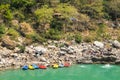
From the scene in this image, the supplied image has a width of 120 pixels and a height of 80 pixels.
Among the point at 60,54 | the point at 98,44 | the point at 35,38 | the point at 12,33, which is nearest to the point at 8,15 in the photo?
the point at 12,33

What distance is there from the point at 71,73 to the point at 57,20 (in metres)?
13.6

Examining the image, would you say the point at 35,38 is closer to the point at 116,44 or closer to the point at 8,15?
the point at 8,15

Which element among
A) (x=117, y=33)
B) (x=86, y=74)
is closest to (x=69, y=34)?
(x=117, y=33)

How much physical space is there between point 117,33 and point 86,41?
583cm

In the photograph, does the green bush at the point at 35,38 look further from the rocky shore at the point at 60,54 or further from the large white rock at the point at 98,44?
the large white rock at the point at 98,44

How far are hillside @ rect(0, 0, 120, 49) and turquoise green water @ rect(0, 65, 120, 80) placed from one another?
664cm

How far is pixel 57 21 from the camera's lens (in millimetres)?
56562

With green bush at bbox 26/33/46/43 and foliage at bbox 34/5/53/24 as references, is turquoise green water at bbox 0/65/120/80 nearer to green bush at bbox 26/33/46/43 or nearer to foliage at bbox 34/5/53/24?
green bush at bbox 26/33/46/43

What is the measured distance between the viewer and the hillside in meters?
53.1

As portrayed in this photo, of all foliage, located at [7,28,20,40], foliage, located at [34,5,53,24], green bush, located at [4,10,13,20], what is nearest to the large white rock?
foliage, located at [34,5,53,24]

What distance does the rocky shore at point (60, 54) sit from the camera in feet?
153

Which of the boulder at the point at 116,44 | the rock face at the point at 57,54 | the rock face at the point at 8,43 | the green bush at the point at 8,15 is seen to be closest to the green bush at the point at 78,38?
the rock face at the point at 57,54

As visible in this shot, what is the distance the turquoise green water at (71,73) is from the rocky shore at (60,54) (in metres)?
1.32

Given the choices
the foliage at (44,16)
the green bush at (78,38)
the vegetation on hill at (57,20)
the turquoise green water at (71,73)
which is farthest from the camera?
the foliage at (44,16)
